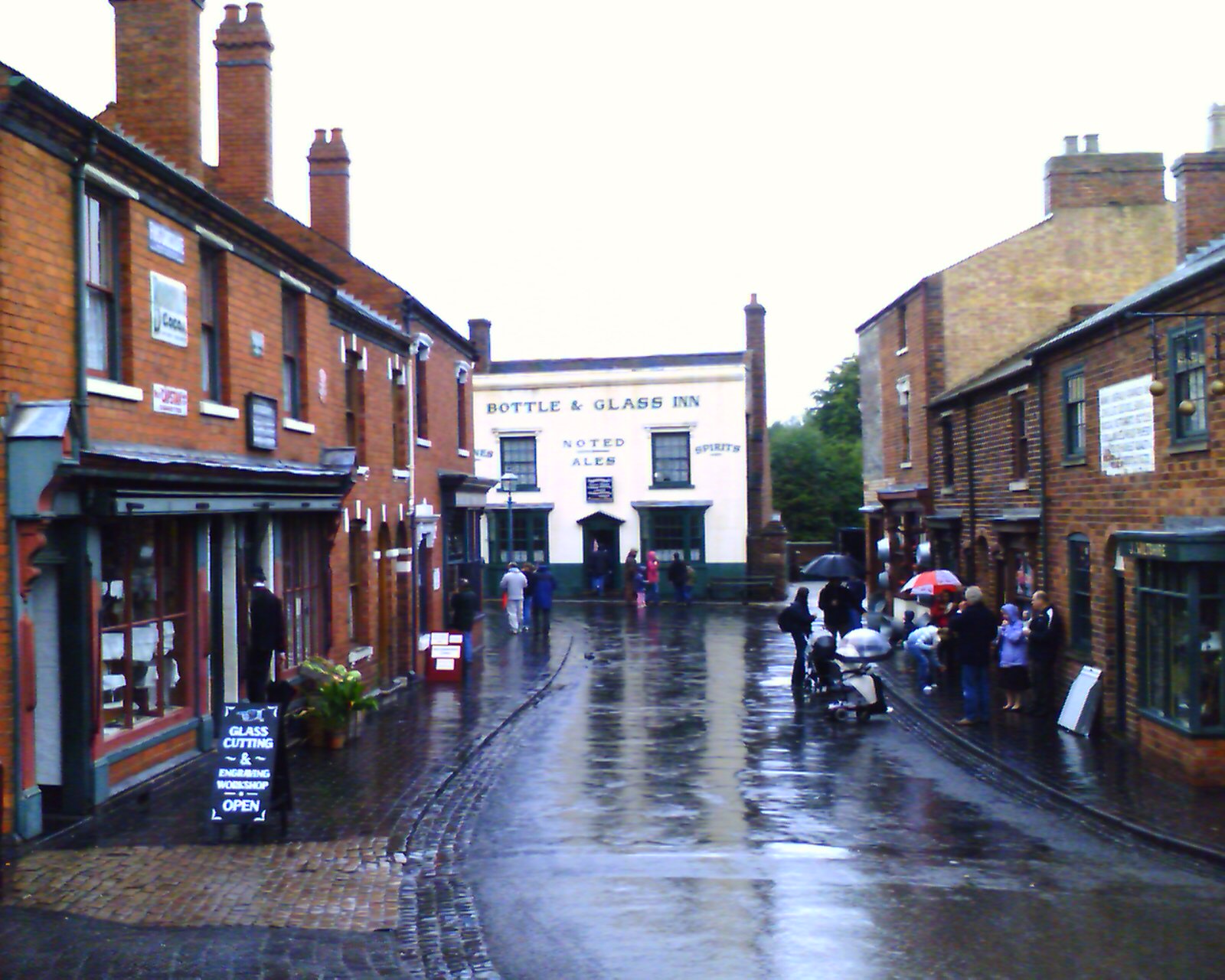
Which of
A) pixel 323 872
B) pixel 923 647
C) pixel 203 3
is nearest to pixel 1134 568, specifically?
pixel 923 647

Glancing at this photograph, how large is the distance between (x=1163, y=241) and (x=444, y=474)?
1755 centimetres

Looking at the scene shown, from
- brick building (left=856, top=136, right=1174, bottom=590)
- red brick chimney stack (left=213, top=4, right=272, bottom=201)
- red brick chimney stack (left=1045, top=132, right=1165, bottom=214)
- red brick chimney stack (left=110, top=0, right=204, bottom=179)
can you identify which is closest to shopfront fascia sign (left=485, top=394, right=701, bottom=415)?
brick building (left=856, top=136, right=1174, bottom=590)

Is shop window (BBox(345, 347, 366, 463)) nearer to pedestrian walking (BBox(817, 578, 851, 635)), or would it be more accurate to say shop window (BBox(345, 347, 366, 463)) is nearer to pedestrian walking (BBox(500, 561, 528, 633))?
pedestrian walking (BBox(817, 578, 851, 635))

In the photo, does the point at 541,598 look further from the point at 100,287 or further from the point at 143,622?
the point at 100,287

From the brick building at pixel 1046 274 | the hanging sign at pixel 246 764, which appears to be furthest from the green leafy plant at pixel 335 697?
the brick building at pixel 1046 274

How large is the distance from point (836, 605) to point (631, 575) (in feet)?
70.2

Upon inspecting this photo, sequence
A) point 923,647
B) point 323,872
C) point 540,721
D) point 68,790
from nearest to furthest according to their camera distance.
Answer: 1. point 323,872
2. point 68,790
3. point 540,721
4. point 923,647

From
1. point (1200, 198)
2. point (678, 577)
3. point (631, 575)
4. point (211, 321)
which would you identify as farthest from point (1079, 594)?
point (631, 575)

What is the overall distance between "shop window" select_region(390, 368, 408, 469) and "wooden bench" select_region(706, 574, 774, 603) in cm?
2304

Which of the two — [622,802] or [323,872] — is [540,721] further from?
[323,872]

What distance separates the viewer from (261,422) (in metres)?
15.7

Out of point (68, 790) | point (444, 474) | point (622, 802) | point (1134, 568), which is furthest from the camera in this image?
point (444, 474)

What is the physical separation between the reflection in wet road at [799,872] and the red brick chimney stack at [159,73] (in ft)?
28.0

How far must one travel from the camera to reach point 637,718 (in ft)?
60.8
